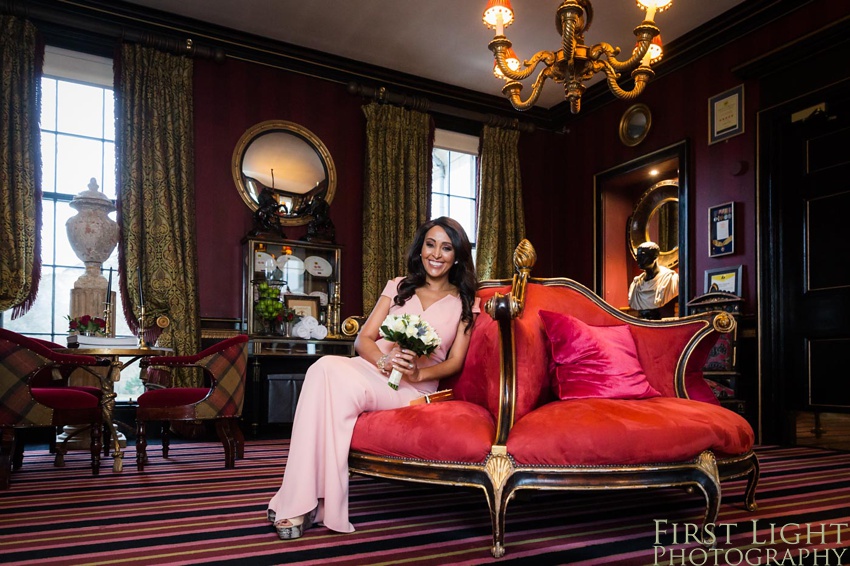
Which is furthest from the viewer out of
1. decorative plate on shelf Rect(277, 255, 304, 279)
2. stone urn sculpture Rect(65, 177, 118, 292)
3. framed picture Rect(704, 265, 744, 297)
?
decorative plate on shelf Rect(277, 255, 304, 279)

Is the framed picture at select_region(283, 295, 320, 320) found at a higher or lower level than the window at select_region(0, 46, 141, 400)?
lower

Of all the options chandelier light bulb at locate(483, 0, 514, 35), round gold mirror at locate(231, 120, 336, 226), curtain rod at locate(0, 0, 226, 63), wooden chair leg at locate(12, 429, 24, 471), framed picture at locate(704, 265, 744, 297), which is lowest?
wooden chair leg at locate(12, 429, 24, 471)

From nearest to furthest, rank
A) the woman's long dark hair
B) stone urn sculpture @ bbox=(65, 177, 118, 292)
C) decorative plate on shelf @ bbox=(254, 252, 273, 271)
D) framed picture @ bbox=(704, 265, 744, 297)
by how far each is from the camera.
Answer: the woman's long dark hair
stone urn sculpture @ bbox=(65, 177, 118, 292)
framed picture @ bbox=(704, 265, 744, 297)
decorative plate on shelf @ bbox=(254, 252, 273, 271)

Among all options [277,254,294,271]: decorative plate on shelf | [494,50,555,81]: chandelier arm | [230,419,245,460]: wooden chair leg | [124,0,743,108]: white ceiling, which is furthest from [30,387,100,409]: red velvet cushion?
[124,0,743,108]: white ceiling

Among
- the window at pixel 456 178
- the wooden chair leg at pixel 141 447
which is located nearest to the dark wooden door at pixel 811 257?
the window at pixel 456 178

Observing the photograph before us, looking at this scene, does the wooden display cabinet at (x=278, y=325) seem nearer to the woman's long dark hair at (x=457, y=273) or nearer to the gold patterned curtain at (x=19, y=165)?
the gold patterned curtain at (x=19, y=165)

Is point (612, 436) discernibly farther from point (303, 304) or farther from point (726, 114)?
point (726, 114)

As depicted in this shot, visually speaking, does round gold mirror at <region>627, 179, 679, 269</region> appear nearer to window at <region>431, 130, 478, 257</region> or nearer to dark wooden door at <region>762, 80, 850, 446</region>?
dark wooden door at <region>762, 80, 850, 446</region>

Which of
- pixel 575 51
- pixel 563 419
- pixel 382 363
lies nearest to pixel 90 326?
pixel 382 363

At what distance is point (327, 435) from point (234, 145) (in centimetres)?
434

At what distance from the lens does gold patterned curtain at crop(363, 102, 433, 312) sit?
6.39m

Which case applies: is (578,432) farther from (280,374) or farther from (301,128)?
(301,128)

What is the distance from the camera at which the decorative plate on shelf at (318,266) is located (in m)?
6.04

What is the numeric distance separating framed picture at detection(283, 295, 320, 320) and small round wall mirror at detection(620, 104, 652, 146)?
142 inches
